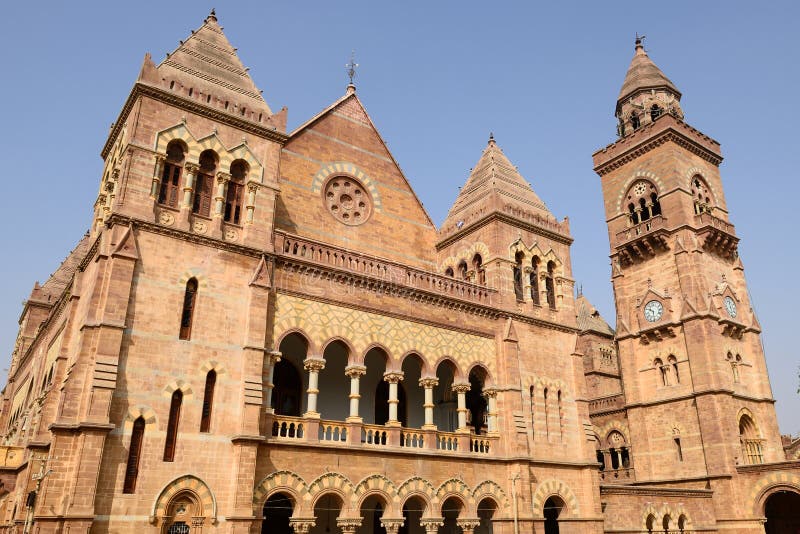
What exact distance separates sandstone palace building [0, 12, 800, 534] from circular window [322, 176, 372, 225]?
0.33ft

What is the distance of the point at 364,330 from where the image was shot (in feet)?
69.4

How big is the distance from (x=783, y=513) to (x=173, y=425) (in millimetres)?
30818

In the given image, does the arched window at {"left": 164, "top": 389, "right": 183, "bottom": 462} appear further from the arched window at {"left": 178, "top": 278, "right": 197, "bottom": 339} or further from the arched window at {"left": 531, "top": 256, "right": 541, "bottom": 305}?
the arched window at {"left": 531, "top": 256, "right": 541, "bottom": 305}

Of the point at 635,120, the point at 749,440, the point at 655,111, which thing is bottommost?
the point at 749,440

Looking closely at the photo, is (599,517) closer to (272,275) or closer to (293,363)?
(293,363)

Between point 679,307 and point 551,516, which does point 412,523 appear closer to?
point 551,516

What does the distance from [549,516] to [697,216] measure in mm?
17874

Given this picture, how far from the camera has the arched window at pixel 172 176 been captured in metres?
18.9

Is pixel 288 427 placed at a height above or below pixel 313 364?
below

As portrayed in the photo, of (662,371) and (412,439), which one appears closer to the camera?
(412,439)

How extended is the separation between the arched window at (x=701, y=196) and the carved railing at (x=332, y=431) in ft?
80.8

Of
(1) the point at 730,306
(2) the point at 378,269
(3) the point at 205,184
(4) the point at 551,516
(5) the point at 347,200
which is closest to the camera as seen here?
(3) the point at 205,184

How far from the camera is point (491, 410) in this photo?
77.3ft

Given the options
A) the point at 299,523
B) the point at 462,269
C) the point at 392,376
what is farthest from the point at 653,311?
the point at 299,523
